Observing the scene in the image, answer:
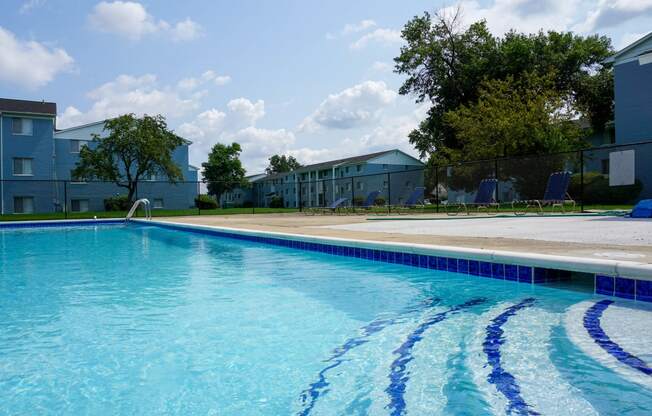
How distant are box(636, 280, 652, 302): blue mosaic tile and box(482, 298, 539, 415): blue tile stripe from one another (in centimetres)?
72

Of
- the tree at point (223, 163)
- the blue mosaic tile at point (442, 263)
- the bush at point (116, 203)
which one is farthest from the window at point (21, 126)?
the blue mosaic tile at point (442, 263)

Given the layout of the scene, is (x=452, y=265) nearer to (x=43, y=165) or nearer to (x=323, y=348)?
(x=323, y=348)

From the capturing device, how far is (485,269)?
4.07 metres

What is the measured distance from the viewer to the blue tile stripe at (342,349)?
1.86 m

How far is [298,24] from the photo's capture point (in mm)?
12992

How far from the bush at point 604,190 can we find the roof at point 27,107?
2733 cm

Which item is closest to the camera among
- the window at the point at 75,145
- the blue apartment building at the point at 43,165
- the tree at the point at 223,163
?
the blue apartment building at the point at 43,165

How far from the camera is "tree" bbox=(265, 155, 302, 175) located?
79250 millimetres

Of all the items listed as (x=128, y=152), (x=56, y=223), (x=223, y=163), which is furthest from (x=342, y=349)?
(x=223, y=163)

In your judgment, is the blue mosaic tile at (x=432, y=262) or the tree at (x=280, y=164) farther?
the tree at (x=280, y=164)

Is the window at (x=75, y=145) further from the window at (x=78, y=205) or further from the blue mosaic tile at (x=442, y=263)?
the blue mosaic tile at (x=442, y=263)

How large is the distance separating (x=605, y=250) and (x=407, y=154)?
42.3 metres

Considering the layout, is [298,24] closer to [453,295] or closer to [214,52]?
[214,52]

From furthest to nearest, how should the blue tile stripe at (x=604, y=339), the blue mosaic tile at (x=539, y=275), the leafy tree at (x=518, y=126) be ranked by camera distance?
the leafy tree at (x=518, y=126), the blue mosaic tile at (x=539, y=275), the blue tile stripe at (x=604, y=339)
